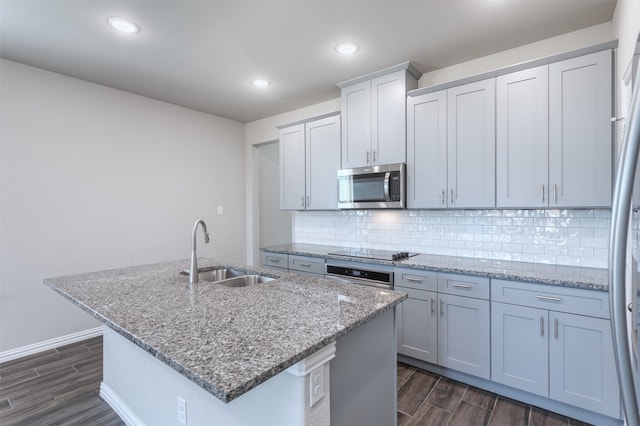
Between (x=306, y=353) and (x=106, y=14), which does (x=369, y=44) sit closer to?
(x=106, y=14)

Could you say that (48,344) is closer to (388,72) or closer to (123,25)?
(123,25)

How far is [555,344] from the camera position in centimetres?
196

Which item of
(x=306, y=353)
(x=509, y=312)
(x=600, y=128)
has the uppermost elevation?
(x=600, y=128)

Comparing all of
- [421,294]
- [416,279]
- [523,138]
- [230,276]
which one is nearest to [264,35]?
[230,276]

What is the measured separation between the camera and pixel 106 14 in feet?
6.91

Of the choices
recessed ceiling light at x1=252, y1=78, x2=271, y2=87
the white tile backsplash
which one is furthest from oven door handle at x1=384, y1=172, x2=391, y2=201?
recessed ceiling light at x1=252, y1=78, x2=271, y2=87

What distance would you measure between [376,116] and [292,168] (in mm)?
1255

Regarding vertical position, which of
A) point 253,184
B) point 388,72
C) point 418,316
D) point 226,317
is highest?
point 388,72

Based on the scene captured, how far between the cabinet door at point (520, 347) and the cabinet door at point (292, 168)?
2.30 metres

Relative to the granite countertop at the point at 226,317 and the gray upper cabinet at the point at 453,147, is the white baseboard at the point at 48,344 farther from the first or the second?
the gray upper cabinet at the point at 453,147

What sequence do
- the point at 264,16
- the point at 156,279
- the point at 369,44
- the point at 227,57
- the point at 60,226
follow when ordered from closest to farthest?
1. the point at 156,279
2. the point at 264,16
3. the point at 369,44
4. the point at 227,57
5. the point at 60,226

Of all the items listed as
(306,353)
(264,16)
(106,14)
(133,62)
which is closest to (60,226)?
(133,62)

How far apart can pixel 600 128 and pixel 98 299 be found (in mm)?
3086

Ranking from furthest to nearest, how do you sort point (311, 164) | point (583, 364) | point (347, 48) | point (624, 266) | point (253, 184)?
point (253, 184) < point (311, 164) < point (347, 48) < point (583, 364) < point (624, 266)
